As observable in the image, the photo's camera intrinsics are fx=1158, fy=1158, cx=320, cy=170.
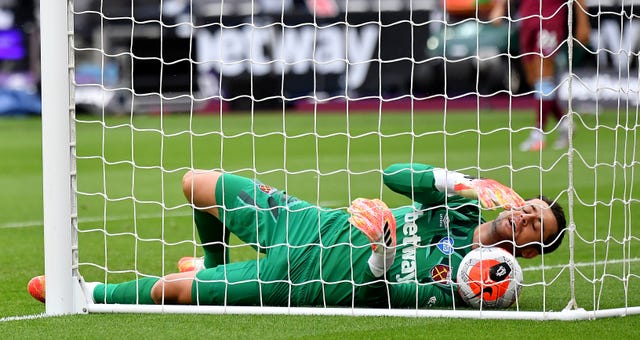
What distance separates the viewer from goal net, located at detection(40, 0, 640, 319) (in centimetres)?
472

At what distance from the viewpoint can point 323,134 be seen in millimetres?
15000

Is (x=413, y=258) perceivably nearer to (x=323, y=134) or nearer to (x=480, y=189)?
(x=480, y=189)

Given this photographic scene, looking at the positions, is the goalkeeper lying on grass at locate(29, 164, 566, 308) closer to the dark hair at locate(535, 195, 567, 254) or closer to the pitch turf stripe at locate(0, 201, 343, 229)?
the dark hair at locate(535, 195, 567, 254)

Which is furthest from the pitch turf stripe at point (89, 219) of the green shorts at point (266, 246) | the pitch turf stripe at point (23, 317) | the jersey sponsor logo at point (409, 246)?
the jersey sponsor logo at point (409, 246)

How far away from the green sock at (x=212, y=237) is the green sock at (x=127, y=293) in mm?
360

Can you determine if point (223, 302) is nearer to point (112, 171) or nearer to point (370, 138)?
point (112, 171)

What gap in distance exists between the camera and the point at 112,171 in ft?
37.9

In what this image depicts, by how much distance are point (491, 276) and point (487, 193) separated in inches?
13.0

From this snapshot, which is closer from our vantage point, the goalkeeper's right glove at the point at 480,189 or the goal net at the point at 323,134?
the goalkeeper's right glove at the point at 480,189

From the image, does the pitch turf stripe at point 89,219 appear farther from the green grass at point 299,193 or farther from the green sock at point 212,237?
the green sock at point 212,237

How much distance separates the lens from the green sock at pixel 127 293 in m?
4.78

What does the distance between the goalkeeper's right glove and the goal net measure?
143 mm

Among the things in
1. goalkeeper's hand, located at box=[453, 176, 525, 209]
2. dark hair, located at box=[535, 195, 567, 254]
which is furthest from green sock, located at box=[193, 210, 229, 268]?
dark hair, located at box=[535, 195, 567, 254]

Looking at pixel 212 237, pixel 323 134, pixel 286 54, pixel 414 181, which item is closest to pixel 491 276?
pixel 414 181
